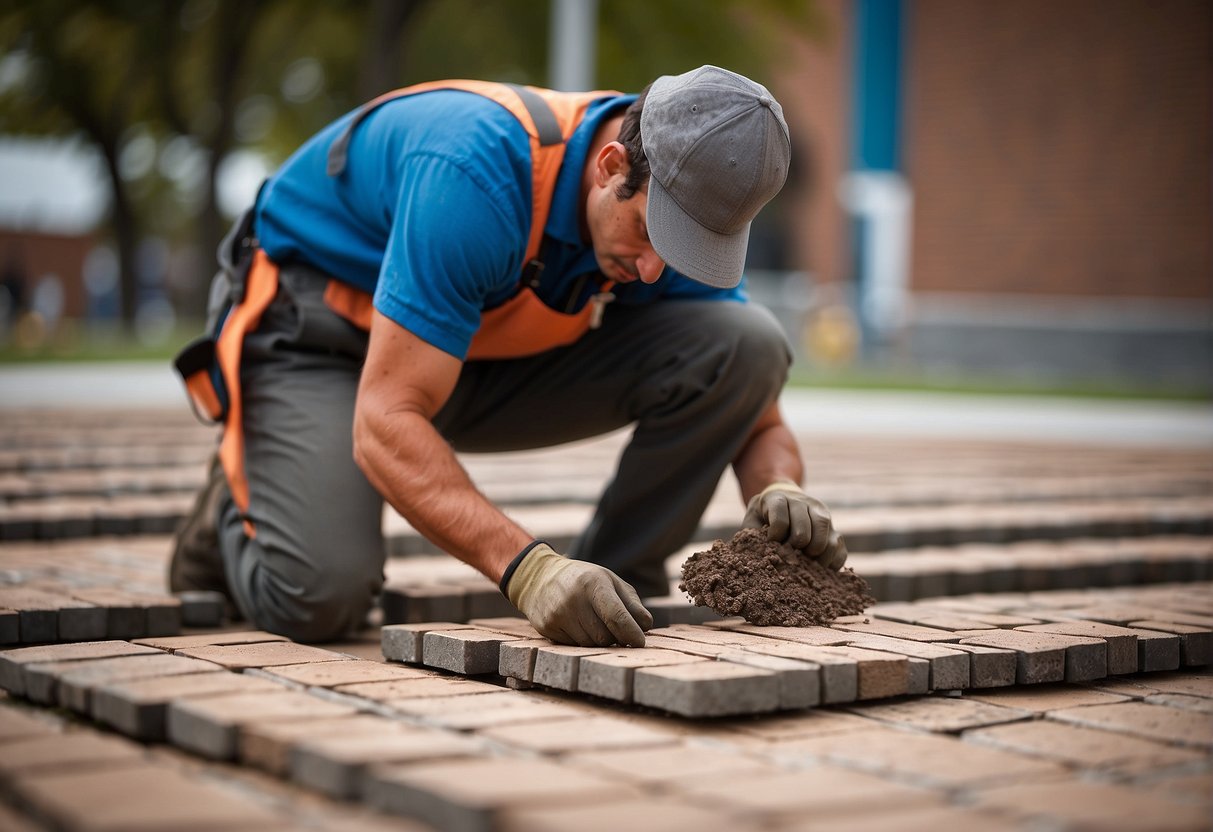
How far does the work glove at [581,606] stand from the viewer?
2342mm

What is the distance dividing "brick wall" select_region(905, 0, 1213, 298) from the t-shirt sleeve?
527 inches

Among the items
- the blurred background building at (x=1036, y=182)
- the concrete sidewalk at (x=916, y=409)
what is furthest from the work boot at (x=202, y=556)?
the blurred background building at (x=1036, y=182)

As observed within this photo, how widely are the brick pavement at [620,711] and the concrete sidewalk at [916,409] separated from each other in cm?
489

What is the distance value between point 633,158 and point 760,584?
84 centimetres

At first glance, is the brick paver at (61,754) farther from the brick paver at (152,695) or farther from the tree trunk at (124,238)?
the tree trunk at (124,238)

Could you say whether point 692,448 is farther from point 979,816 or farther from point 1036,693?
point 979,816

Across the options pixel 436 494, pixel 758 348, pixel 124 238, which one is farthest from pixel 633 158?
pixel 124 238

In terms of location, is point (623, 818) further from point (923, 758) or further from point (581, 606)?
point (581, 606)

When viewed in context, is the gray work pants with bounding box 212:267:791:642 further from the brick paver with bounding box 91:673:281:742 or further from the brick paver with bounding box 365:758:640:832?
the brick paver with bounding box 365:758:640:832

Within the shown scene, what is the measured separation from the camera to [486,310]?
9.66 feet

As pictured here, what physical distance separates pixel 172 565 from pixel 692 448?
1250mm

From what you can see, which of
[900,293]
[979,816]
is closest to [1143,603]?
[979,816]

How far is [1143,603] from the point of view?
10.6ft

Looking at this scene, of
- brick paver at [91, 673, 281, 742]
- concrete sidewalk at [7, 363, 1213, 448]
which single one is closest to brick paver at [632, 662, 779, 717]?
brick paver at [91, 673, 281, 742]
